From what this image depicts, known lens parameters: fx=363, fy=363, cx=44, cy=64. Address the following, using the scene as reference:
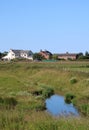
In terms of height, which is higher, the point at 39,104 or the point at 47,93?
the point at 39,104

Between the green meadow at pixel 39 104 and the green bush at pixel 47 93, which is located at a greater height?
the green meadow at pixel 39 104

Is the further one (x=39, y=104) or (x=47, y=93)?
(x=47, y=93)

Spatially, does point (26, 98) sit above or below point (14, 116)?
below

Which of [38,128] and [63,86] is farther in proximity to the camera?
[63,86]

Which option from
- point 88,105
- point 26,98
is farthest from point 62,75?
point 88,105

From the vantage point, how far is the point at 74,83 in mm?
51438

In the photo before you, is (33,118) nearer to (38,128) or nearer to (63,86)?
(38,128)

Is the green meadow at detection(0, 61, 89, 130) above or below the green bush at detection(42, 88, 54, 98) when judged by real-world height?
above

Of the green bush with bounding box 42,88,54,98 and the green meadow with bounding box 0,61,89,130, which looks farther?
the green bush with bounding box 42,88,54,98

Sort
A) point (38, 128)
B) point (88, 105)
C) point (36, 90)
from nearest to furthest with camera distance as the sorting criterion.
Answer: point (38, 128) → point (88, 105) → point (36, 90)

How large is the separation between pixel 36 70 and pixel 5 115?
6072 cm

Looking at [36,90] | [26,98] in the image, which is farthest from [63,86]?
[26,98]

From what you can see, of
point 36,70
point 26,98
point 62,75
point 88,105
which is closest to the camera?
point 88,105

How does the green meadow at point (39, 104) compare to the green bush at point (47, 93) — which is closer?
the green meadow at point (39, 104)
